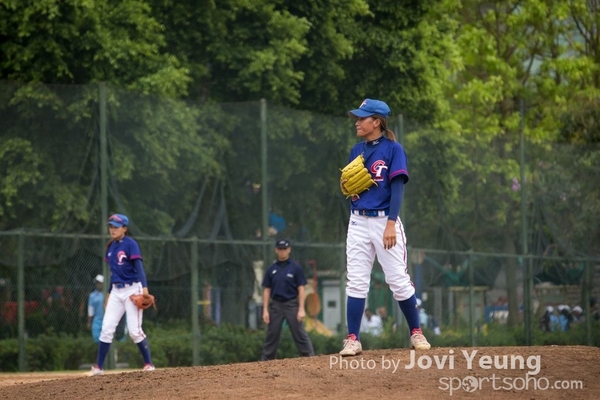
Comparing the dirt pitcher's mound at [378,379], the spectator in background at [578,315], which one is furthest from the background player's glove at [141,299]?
the spectator in background at [578,315]

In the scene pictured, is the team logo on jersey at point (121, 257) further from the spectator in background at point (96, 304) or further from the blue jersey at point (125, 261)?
the spectator in background at point (96, 304)

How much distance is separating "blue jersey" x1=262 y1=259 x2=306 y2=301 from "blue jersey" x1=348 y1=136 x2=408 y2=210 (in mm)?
6181

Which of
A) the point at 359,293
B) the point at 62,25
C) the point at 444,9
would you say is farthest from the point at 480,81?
the point at 359,293

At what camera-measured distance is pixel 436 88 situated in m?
28.0

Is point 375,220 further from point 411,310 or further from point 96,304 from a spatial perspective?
point 96,304

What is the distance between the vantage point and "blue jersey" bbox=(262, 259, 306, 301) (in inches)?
628

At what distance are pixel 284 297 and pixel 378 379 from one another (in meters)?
7.70

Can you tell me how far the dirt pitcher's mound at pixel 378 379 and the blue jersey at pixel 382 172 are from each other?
1209mm

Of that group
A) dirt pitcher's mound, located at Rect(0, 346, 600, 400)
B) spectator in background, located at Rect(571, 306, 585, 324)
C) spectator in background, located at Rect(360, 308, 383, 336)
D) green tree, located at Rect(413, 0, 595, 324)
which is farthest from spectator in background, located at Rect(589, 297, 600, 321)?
dirt pitcher's mound, located at Rect(0, 346, 600, 400)

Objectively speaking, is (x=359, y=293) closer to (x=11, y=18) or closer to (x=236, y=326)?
(x=236, y=326)

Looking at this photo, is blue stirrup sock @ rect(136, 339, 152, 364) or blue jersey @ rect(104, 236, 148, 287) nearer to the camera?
blue jersey @ rect(104, 236, 148, 287)

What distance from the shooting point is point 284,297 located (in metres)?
16.1

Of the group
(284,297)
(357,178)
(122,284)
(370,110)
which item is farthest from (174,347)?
(370,110)

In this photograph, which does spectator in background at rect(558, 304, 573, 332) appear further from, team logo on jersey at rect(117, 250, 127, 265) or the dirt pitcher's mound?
the dirt pitcher's mound
